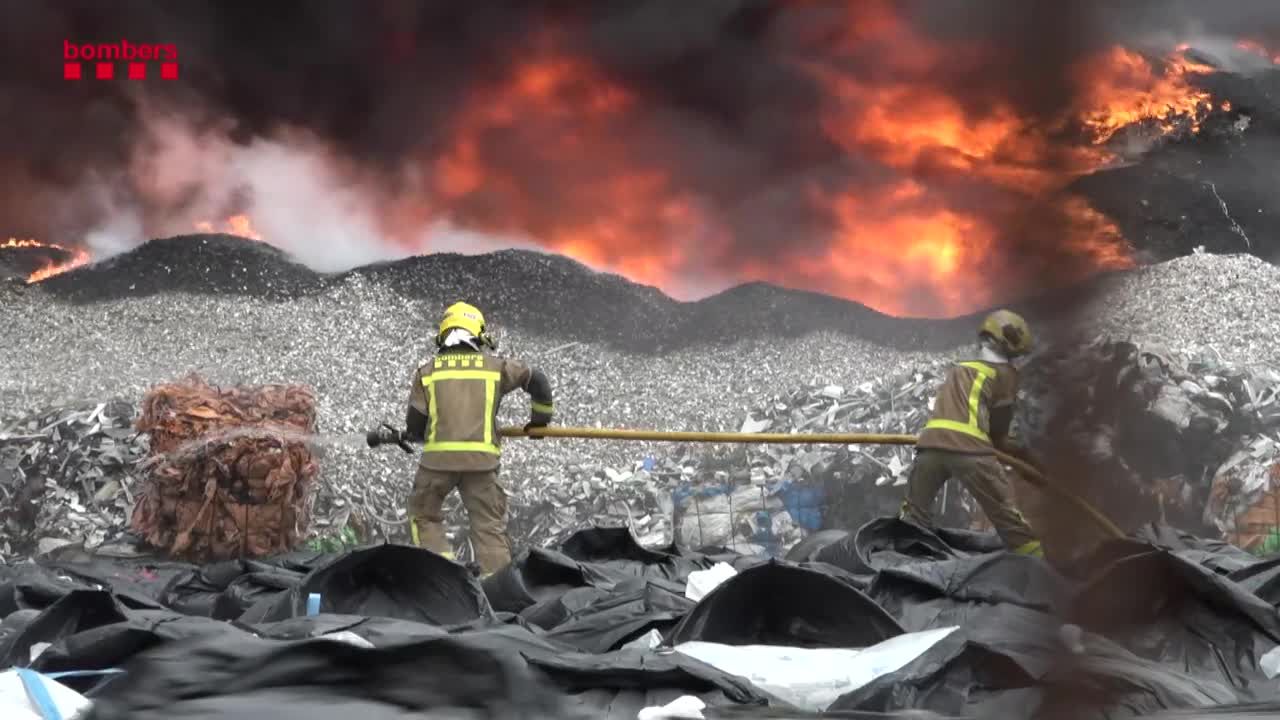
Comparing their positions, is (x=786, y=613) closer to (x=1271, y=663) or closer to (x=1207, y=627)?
(x=1207, y=627)

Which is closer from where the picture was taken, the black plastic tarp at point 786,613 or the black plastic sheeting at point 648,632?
the black plastic sheeting at point 648,632

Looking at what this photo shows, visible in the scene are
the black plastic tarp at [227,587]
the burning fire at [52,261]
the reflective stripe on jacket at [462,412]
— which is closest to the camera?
the black plastic tarp at [227,587]

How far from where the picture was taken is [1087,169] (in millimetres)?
788

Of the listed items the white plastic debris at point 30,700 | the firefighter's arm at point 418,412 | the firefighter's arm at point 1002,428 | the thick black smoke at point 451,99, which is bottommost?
the white plastic debris at point 30,700

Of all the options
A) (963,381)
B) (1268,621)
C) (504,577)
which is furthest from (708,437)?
(1268,621)

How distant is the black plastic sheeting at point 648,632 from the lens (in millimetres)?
1792

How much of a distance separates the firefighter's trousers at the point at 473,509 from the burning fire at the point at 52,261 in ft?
20.2

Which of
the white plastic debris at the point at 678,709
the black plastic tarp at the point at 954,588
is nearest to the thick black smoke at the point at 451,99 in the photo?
the black plastic tarp at the point at 954,588

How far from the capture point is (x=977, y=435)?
6301mm

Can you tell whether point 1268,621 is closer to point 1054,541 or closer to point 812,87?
point 1054,541

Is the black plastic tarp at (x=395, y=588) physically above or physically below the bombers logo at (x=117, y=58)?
below

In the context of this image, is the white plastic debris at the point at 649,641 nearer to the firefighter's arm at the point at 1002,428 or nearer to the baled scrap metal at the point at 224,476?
the firefighter's arm at the point at 1002,428

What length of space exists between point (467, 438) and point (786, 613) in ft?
11.0

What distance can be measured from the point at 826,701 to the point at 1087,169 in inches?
84.6
